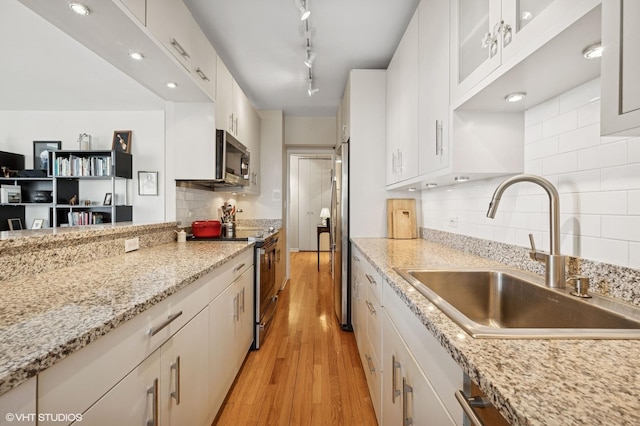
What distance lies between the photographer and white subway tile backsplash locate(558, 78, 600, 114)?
3.34 ft

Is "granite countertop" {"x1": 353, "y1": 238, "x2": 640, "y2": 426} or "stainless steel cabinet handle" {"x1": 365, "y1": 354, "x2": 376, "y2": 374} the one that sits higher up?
"granite countertop" {"x1": 353, "y1": 238, "x2": 640, "y2": 426}

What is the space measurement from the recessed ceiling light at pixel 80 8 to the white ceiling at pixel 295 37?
1042 millimetres

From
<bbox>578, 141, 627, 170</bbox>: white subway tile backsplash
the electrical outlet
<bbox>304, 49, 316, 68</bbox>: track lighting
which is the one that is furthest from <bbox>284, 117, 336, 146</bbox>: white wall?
<bbox>578, 141, 627, 170</bbox>: white subway tile backsplash

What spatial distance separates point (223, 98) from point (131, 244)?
1.50 m

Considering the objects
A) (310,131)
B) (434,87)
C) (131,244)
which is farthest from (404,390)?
(310,131)

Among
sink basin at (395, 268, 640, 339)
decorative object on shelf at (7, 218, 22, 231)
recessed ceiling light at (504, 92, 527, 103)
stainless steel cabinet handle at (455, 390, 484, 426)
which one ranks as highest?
recessed ceiling light at (504, 92, 527, 103)

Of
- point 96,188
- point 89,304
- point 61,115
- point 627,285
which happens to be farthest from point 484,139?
point 61,115

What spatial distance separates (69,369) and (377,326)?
1.27 m

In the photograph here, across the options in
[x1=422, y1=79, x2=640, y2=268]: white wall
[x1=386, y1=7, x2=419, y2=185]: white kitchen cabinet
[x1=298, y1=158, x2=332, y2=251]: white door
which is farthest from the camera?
[x1=298, y1=158, x2=332, y2=251]: white door

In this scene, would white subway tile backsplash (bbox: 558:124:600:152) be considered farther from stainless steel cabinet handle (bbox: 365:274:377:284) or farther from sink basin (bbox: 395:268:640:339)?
stainless steel cabinet handle (bbox: 365:274:377:284)

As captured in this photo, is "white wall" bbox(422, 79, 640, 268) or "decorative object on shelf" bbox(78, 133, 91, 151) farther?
"decorative object on shelf" bbox(78, 133, 91, 151)

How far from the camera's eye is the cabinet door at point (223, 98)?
99.3 inches

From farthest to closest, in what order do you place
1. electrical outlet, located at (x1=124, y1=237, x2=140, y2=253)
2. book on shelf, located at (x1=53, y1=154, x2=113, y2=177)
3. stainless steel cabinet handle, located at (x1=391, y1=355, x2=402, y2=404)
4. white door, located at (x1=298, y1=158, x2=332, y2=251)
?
1. white door, located at (x1=298, y1=158, x2=332, y2=251)
2. book on shelf, located at (x1=53, y1=154, x2=113, y2=177)
3. electrical outlet, located at (x1=124, y1=237, x2=140, y2=253)
4. stainless steel cabinet handle, located at (x1=391, y1=355, x2=402, y2=404)

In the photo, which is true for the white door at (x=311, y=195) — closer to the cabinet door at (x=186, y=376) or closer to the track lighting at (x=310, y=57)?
the track lighting at (x=310, y=57)
